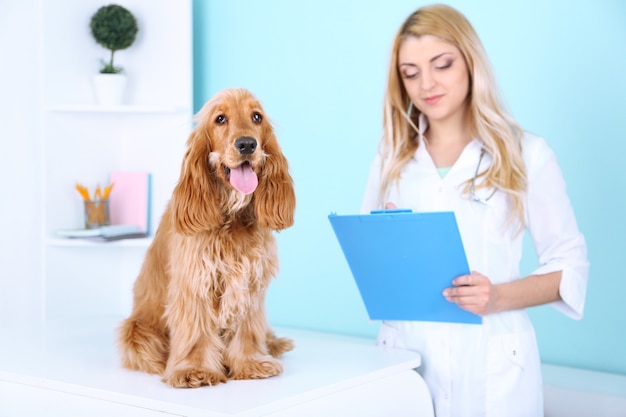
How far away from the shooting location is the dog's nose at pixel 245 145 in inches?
61.4

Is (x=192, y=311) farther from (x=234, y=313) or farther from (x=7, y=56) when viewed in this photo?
(x=7, y=56)

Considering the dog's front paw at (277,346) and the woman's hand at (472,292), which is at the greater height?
the woman's hand at (472,292)

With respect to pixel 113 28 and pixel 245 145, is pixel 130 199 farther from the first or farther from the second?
pixel 245 145

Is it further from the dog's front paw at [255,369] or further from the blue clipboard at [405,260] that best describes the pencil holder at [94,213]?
the dog's front paw at [255,369]

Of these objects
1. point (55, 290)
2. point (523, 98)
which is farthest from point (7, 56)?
point (523, 98)

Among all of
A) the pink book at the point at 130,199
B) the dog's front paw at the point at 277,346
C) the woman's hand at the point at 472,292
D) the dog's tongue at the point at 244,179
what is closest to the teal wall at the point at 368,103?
the pink book at the point at 130,199

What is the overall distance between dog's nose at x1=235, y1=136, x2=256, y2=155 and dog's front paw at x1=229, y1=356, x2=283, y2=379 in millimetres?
432

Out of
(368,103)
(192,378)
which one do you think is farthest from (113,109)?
(192,378)

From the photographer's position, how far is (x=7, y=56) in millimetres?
3457

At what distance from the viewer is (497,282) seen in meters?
1.99

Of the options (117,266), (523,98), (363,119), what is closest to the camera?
(523,98)

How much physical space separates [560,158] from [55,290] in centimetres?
208

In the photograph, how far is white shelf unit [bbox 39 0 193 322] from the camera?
3.44 metres

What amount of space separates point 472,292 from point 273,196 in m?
0.49
